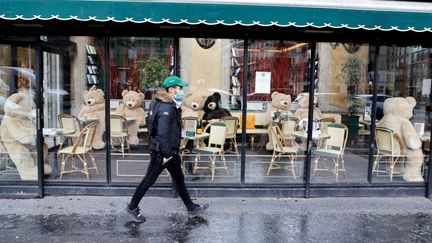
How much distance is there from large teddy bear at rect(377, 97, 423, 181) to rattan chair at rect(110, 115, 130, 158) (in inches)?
176

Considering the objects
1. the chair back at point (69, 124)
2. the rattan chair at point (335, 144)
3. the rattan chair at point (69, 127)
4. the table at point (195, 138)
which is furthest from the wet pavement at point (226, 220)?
the chair back at point (69, 124)

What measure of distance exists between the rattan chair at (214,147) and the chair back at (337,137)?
6.31 feet

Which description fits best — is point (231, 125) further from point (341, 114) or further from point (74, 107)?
point (74, 107)

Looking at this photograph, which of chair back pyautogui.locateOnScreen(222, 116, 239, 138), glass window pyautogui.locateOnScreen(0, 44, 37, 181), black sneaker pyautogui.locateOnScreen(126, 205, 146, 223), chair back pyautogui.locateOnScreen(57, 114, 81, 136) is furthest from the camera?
chair back pyautogui.locateOnScreen(222, 116, 239, 138)

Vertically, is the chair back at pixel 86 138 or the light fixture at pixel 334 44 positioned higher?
the light fixture at pixel 334 44

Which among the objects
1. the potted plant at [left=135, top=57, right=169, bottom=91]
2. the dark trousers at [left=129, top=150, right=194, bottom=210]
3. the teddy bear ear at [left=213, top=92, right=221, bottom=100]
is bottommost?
the dark trousers at [left=129, top=150, right=194, bottom=210]

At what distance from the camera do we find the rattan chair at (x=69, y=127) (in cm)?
680

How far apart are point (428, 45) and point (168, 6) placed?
4.26 metres

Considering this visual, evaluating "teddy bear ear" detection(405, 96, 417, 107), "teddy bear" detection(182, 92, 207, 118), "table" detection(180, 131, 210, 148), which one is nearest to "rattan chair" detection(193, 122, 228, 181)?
"table" detection(180, 131, 210, 148)

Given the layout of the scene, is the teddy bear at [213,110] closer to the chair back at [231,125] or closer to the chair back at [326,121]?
the chair back at [231,125]

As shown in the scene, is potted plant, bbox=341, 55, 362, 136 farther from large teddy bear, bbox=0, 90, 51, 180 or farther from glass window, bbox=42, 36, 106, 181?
large teddy bear, bbox=0, 90, 51, 180

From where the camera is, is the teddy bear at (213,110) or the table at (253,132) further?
the teddy bear at (213,110)

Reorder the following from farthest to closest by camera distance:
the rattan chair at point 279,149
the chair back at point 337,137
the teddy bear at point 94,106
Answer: the chair back at point 337,137 < the teddy bear at point 94,106 < the rattan chair at point 279,149

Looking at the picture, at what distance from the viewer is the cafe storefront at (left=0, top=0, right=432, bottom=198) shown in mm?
5289
